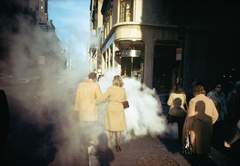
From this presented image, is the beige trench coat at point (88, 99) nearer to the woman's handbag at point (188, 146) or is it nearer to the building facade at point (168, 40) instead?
the woman's handbag at point (188, 146)

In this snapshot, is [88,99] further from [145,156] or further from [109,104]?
[145,156]

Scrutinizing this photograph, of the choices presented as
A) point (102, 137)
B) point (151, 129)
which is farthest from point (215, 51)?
point (102, 137)

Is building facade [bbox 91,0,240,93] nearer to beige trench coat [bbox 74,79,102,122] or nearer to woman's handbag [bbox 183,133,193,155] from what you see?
beige trench coat [bbox 74,79,102,122]

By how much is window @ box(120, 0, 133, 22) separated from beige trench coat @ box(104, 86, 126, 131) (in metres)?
15.8

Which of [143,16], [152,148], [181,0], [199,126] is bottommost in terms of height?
[152,148]

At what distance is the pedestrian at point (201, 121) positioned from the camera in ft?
18.3

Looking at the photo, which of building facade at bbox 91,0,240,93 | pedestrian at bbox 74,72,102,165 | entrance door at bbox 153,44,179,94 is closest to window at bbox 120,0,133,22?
building facade at bbox 91,0,240,93

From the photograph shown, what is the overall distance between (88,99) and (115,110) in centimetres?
79

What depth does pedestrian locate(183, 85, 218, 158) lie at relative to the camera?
5.57m

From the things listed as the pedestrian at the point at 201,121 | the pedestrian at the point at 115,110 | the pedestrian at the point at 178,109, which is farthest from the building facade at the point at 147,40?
the pedestrian at the point at 201,121

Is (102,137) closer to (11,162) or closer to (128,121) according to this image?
(128,121)

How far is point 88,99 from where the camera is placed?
7289mm

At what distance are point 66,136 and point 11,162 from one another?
8.39 ft

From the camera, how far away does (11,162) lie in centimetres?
577
